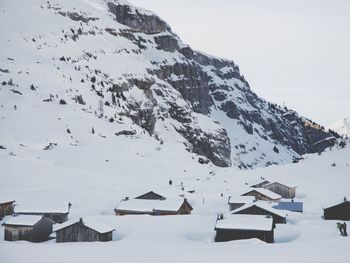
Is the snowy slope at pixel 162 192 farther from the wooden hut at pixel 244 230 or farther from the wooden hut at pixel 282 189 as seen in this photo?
the wooden hut at pixel 282 189

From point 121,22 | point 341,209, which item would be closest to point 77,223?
point 341,209

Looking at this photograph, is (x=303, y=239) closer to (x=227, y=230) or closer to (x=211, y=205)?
(x=227, y=230)

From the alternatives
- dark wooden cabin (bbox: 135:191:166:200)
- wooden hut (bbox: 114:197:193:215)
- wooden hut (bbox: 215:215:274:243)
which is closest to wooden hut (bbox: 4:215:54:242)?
wooden hut (bbox: 114:197:193:215)

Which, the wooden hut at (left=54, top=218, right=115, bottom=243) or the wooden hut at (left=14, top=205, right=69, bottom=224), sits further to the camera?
the wooden hut at (left=14, top=205, right=69, bottom=224)

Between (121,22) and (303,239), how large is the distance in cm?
17120

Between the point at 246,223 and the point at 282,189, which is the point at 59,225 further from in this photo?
the point at 282,189

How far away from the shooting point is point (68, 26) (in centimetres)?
15700

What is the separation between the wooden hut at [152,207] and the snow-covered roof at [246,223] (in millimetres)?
12909

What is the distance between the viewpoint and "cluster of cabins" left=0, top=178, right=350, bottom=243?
40.8 m

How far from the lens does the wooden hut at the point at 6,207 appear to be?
175ft

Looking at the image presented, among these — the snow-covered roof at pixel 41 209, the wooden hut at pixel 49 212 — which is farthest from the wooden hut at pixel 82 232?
the snow-covered roof at pixel 41 209

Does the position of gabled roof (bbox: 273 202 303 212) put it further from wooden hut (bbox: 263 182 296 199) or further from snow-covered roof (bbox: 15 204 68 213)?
snow-covered roof (bbox: 15 204 68 213)

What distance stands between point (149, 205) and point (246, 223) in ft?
60.4

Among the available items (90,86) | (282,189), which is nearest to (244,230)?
(282,189)
